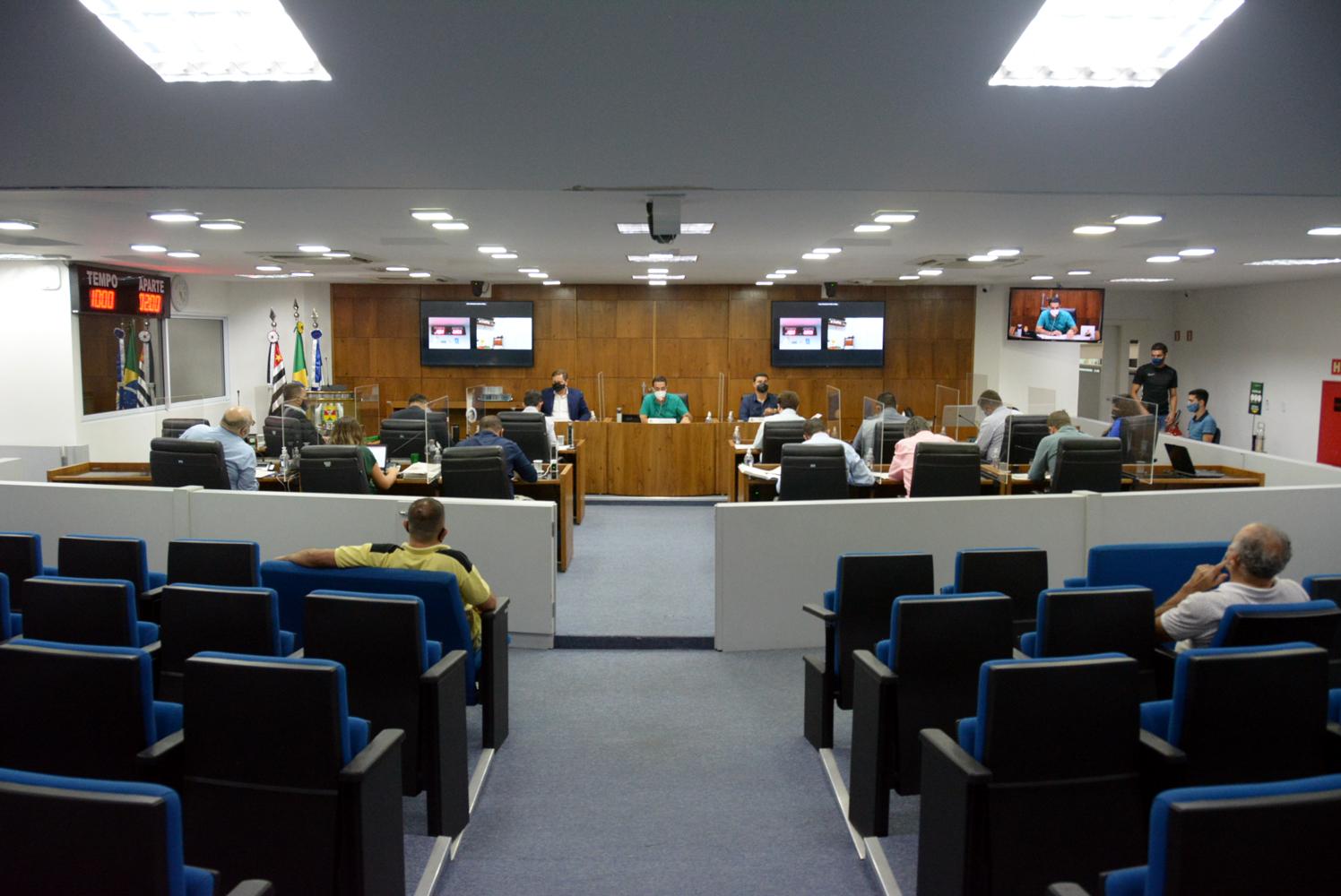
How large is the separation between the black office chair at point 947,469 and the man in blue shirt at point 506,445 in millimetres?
2847

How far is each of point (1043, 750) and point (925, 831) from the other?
0.45 m

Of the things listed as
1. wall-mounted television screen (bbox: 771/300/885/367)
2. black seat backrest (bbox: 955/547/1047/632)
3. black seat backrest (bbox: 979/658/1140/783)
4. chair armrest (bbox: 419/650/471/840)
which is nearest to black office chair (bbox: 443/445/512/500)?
chair armrest (bbox: 419/650/471/840)

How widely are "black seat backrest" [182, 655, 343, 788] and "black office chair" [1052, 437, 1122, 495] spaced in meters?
5.83

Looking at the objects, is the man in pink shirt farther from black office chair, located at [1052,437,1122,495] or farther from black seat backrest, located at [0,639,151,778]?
black seat backrest, located at [0,639,151,778]

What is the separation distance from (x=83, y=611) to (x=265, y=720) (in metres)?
1.49

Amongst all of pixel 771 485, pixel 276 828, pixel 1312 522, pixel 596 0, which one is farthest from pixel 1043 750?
pixel 771 485

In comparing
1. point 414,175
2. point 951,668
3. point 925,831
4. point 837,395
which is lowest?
point 925,831

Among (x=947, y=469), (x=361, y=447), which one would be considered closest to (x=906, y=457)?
(x=947, y=469)

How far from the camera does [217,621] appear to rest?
3.24 metres

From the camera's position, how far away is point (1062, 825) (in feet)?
8.03

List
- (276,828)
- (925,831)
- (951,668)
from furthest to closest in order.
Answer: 1. (951,668)
2. (925,831)
3. (276,828)

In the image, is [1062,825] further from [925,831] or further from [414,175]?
[414,175]

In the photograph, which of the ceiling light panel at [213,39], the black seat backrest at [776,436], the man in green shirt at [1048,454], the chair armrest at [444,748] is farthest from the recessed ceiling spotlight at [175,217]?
the man in green shirt at [1048,454]

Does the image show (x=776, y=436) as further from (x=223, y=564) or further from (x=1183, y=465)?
(x=223, y=564)
